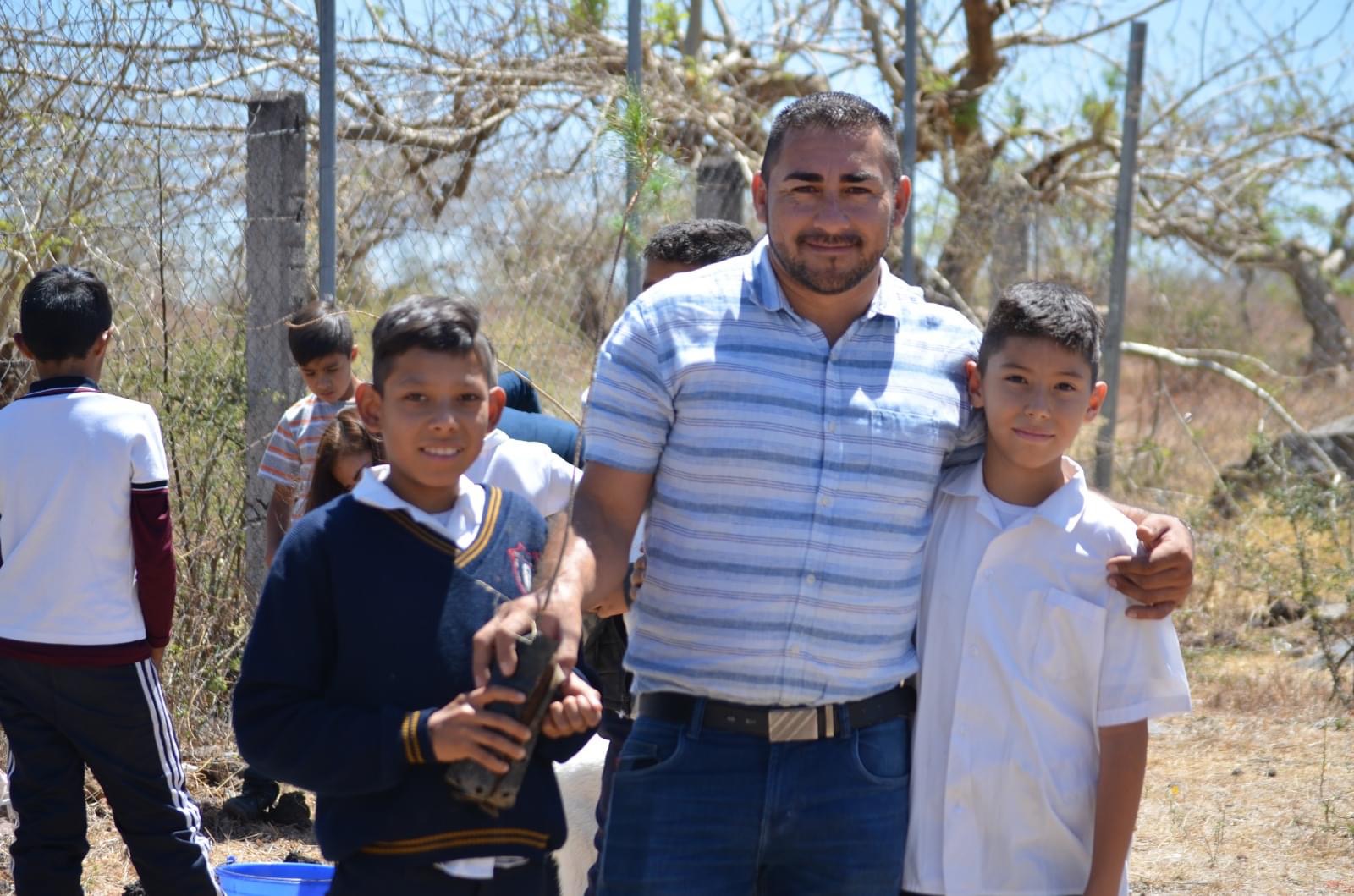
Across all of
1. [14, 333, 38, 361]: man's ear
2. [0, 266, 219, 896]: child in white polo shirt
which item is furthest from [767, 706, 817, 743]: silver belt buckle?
[14, 333, 38, 361]: man's ear

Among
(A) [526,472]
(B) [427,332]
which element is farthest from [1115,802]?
(A) [526,472]

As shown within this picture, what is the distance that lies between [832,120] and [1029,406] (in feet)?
1.92

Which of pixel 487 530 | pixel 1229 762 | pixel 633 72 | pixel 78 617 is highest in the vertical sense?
pixel 633 72

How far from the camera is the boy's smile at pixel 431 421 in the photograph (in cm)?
211

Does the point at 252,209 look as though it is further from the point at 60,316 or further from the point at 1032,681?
the point at 1032,681

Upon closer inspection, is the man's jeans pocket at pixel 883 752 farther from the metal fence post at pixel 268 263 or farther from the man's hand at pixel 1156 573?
the metal fence post at pixel 268 263

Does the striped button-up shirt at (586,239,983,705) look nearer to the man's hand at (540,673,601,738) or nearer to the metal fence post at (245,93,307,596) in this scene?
the man's hand at (540,673,601,738)

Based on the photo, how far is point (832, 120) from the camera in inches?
92.9

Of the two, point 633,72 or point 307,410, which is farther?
point 633,72

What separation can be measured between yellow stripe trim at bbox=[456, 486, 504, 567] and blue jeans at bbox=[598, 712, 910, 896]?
1.54ft

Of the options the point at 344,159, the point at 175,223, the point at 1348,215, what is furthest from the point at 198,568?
the point at 1348,215

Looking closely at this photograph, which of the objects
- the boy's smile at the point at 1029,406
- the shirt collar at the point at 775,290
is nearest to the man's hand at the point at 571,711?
the shirt collar at the point at 775,290

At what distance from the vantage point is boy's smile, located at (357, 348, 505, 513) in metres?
2.11

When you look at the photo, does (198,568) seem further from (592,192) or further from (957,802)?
(957,802)
